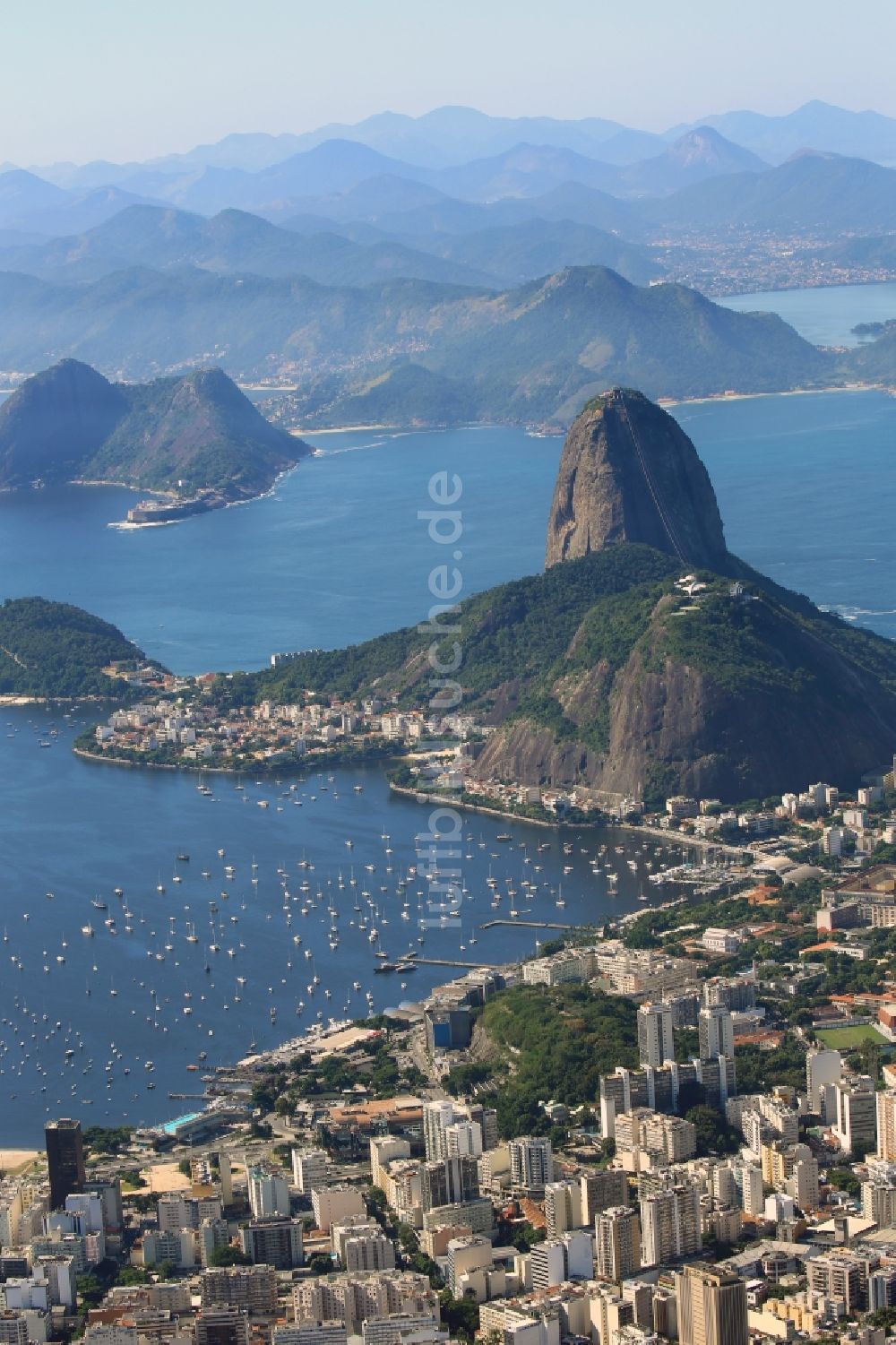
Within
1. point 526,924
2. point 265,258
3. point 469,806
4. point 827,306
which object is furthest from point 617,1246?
point 265,258

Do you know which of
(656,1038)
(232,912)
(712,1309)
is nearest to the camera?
(712,1309)

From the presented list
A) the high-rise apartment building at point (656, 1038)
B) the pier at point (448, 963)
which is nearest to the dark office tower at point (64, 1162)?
the high-rise apartment building at point (656, 1038)

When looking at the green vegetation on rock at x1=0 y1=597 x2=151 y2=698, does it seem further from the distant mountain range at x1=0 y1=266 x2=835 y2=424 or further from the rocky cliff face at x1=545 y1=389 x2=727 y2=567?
the distant mountain range at x1=0 y1=266 x2=835 y2=424

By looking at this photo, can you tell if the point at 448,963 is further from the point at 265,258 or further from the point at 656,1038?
the point at 265,258

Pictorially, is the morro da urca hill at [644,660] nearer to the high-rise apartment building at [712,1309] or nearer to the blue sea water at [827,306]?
the high-rise apartment building at [712,1309]

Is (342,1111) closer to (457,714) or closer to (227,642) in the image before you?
(457,714)
